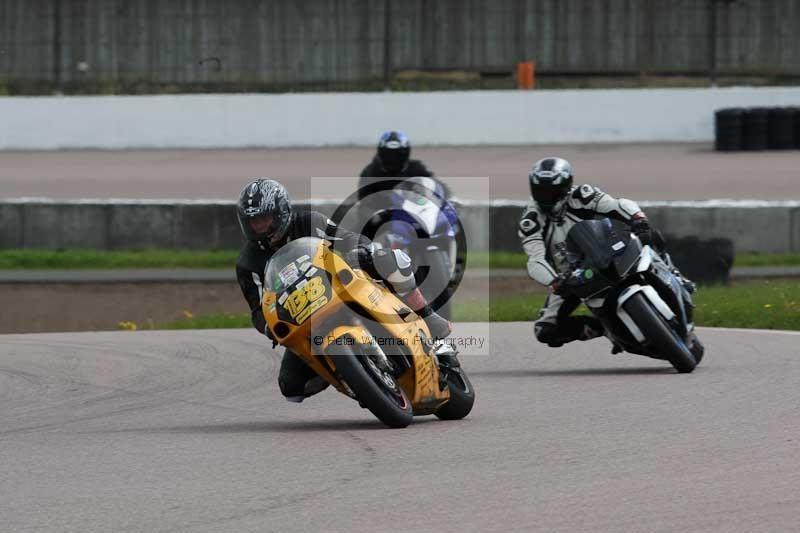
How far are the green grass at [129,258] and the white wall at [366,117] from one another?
393 inches

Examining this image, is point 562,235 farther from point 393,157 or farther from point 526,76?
point 526,76

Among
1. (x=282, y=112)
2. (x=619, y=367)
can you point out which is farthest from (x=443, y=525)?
(x=282, y=112)

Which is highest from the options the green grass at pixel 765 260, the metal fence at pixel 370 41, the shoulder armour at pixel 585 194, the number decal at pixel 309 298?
the metal fence at pixel 370 41

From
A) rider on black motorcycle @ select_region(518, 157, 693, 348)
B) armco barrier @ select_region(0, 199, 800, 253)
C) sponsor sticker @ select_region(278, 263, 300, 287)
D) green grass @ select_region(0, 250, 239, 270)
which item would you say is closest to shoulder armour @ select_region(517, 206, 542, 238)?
rider on black motorcycle @ select_region(518, 157, 693, 348)

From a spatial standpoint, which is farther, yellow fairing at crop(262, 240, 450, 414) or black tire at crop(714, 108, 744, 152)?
black tire at crop(714, 108, 744, 152)

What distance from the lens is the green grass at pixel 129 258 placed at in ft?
65.0

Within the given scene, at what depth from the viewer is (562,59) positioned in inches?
1328

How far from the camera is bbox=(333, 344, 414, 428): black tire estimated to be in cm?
673

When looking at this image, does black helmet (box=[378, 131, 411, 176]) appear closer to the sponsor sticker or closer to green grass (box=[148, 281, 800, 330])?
green grass (box=[148, 281, 800, 330])

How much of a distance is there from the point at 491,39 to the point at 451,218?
74.9 feet

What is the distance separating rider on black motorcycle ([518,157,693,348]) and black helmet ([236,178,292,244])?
290 centimetres

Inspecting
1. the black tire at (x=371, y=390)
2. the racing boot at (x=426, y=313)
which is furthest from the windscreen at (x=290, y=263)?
the racing boot at (x=426, y=313)

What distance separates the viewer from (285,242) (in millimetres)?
7406

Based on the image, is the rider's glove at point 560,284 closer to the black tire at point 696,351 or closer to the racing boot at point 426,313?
the black tire at point 696,351
